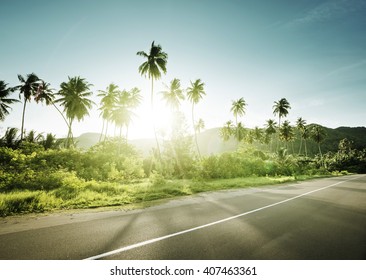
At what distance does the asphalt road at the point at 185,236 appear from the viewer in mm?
4125

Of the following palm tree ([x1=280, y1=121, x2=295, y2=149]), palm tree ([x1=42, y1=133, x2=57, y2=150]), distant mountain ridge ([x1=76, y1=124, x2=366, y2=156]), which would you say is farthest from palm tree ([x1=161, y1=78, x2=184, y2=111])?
distant mountain ridge ([x1=76, y1=124, x2=366, y2=156])

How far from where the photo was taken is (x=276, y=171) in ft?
129

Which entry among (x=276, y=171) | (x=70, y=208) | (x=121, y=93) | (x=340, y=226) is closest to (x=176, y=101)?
(x=121, y=93)

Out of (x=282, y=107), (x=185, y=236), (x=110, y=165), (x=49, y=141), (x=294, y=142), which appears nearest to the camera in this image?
(x=185, y=236)

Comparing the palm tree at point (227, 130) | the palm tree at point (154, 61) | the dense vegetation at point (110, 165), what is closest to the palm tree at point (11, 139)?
the dense vegetation at point (110, 165)

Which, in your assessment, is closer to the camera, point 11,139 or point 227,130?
point 11,139

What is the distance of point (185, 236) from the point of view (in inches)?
203

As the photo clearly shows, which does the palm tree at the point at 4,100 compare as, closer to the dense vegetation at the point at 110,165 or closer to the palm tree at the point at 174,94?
the dense vegetation at the point at 110,165

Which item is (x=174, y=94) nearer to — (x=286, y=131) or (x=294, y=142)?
(x=286, y=131)

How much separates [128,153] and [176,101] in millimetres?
15362

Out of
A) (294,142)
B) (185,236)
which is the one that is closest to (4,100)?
(185,236)

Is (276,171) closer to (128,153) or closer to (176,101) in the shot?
(176,101)

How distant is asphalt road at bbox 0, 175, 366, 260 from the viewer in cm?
412

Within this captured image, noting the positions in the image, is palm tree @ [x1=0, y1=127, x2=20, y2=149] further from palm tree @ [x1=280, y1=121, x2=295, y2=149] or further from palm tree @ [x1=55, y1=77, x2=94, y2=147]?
palm tree @ [x1=280, y1=121, x2=295, y2=149]
